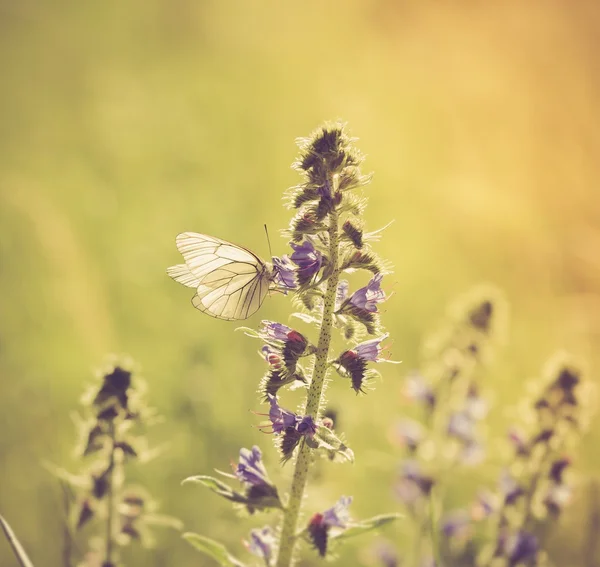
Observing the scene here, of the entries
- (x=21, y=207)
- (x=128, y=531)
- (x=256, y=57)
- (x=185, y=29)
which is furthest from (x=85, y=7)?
(x=128, y=531)

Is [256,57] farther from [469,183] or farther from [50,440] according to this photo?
[50,440]

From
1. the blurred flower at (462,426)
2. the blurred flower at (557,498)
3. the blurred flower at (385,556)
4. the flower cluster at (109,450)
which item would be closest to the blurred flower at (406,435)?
the blurred flower at (462,426)

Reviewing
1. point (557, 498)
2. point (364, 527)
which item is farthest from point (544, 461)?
point (364, 527)

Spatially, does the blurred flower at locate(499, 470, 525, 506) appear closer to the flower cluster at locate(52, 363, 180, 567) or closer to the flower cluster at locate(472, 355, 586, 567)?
the flower cluster at locate(472, 355, 586, 567)

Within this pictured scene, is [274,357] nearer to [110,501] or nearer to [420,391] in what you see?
[110,501]

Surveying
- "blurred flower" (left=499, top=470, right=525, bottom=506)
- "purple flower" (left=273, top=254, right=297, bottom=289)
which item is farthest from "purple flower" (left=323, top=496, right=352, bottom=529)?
"blurred flower" (left=499, top=470, right=525, bottom=506)

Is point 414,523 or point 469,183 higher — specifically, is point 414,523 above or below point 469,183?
below

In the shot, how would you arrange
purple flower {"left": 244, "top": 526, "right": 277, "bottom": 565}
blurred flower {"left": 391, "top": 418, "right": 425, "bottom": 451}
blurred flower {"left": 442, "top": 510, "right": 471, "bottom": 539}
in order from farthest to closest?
1. blurred flower {"left": 391, "top": 418, "right": 425, "bottom": 451}
2. blurred flower {"left": 442, "top": 510, "right": 471, "bottom": 539}
3. purple flower {"left": 244, "top": 526, "right": 277, "bottom": 565}
